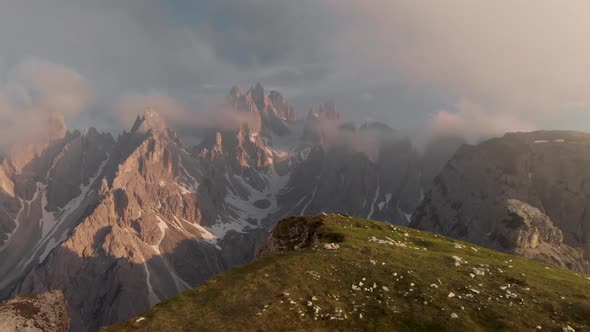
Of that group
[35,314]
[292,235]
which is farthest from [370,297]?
[292,235]

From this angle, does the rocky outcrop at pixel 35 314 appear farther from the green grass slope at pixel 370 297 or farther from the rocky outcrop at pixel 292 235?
the rocky outcrop at pixel 292 235

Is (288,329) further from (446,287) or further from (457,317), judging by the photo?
(446,287)

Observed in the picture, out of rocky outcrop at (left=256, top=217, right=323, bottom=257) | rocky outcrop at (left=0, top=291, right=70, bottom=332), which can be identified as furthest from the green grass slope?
rocky outcrop at (left=256, top=217, right=323, bottom=257)

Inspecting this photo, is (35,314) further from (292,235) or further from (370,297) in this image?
(292,235)

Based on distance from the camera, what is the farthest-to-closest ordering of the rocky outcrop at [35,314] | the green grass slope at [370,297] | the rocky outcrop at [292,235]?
the rocky outcrop at [292,235]
the rocky outcrop at [35,314]
the green grass slope at [370,297]

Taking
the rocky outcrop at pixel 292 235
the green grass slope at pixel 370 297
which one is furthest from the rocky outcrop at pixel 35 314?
the rocky outcrop at pixel 292 235

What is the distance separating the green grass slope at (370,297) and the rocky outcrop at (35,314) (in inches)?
313

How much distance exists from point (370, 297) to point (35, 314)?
24.3 m

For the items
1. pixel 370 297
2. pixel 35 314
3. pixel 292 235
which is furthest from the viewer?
pixel 292 235

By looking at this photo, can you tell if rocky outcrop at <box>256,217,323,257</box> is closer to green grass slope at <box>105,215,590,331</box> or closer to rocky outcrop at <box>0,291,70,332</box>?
green grass slope at <box>105,215,590,331</box>

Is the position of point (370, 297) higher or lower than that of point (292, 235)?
higher

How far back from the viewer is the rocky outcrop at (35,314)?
27.3 m

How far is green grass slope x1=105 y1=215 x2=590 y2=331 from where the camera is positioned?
83.9 feet

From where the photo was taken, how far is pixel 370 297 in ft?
94.9
